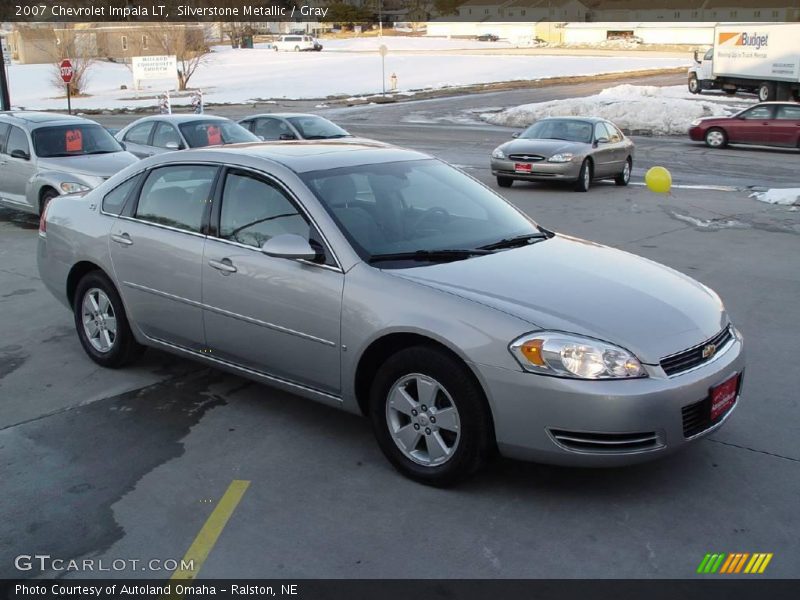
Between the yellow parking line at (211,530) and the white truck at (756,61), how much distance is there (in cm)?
3970

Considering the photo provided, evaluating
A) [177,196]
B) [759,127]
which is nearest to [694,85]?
[759,127]

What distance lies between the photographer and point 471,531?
13.6 feet

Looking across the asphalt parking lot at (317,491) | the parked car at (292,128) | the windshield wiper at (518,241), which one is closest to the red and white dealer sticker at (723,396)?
the asphalt parking lot at (317,491)

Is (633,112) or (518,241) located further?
(633,112)

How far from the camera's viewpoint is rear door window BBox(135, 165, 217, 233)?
575 cm

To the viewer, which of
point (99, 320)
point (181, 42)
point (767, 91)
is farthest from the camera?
point (181, 42)

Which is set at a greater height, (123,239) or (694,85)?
(694,85)

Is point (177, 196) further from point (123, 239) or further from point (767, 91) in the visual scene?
point (767, 91)

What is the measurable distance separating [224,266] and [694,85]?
44543 mm

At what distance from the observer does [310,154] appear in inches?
223

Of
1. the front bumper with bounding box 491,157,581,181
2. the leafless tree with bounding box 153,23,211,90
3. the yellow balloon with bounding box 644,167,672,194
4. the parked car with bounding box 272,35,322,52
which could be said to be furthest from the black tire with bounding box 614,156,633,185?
the parked car with bounding box 272,35,322,52

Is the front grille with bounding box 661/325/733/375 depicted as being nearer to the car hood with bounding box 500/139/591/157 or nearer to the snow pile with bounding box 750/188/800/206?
the snow pile with bounding box 750/188/800/206

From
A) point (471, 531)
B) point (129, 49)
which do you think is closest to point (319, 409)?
point (471, 531)
